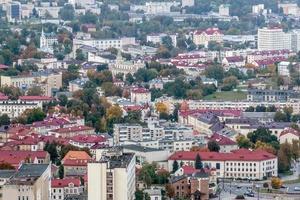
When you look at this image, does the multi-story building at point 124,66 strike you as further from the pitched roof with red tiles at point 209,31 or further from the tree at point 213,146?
the tree at point 213,146

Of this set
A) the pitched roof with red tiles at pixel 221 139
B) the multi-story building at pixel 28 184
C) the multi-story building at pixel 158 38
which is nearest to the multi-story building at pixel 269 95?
the pitched roof with red tiles at pixel 221 139

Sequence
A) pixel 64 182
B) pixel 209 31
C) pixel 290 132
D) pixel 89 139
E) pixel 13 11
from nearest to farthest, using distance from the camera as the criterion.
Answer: pixel 64 182, pixel 89 139, pixel 290 132, pixel 209 31, pixel 13 11

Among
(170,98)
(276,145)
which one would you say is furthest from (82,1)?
(276,145)

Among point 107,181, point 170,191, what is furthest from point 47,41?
point 107,181

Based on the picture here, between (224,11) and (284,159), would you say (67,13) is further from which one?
(284,159)

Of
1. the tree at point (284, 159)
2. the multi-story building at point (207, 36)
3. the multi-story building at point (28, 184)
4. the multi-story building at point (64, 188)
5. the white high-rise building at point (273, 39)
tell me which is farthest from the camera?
the multi-story building at point (207, 36)

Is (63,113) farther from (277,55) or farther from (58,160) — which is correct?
(277,55)
